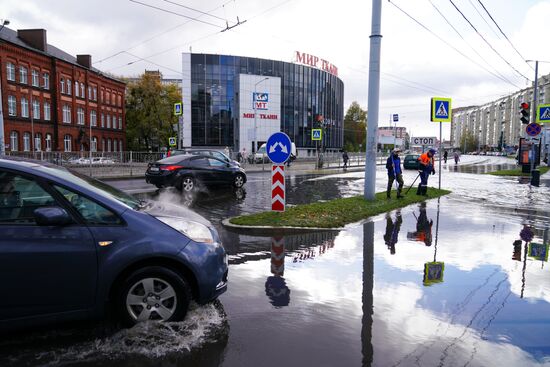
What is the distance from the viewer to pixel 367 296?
5145 mm

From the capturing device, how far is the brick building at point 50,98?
4522cm

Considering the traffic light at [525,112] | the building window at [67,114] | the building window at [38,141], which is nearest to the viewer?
the traffic light at [525,112]

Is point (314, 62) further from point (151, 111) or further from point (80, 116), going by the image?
point (80, 116)

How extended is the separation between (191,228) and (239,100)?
69039mm

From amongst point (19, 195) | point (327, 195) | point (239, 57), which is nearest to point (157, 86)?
point (239, 57)

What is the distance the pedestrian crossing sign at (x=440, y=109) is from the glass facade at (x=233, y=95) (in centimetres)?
5542

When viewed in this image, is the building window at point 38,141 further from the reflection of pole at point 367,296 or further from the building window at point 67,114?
the reflection of pole at point 367,296

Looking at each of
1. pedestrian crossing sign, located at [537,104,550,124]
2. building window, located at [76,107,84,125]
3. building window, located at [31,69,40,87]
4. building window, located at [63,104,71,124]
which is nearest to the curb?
pedestrian crossing sign, located at [537,104,550,124]

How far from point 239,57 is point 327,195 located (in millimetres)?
62841

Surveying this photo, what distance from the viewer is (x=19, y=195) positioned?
146 inches

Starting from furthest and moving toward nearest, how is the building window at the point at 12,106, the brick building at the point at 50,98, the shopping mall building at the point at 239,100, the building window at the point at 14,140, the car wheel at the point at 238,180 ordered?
the shopping mall building at the point at 239,100 < the brick building at the point at 50,98 < the building window at the point at 12,106 < the building window at the point at 14,140 < the car wheel at the point at 238,180

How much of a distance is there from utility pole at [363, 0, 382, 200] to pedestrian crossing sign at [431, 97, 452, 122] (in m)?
4.41

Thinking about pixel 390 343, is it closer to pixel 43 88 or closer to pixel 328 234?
pixel 328 234

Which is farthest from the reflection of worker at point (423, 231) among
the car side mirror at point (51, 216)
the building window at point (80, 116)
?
the building window at point (80, 116)
